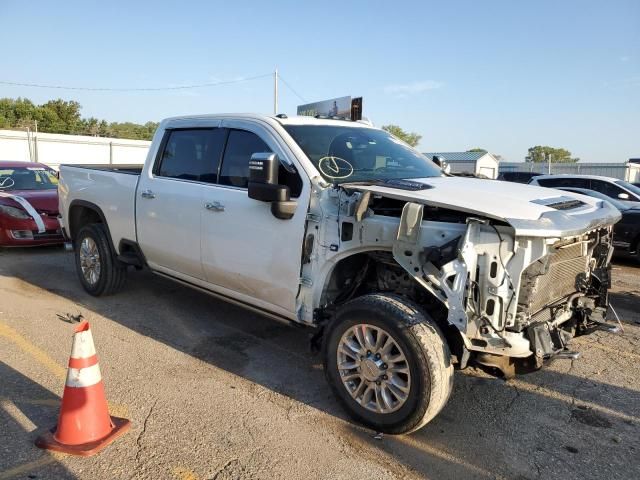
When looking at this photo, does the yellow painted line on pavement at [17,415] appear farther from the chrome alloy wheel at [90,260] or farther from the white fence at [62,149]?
the white fence at [62,149]

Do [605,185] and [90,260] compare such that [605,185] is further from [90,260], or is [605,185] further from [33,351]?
[33,351]

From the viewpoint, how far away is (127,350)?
4621mm

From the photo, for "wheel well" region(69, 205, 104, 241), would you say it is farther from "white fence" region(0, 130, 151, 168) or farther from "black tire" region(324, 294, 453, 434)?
"white fence" region(0, 130, 151, 168)

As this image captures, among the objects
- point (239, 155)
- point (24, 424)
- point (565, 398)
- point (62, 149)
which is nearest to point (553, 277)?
point (565, 398)

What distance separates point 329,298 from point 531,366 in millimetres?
1389

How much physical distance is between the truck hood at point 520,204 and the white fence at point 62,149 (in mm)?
22966

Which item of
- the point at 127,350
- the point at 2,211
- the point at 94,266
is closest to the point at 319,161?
the point at 127,350

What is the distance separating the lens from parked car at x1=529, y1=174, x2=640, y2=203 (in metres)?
11.2

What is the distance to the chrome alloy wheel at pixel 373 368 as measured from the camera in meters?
3.23

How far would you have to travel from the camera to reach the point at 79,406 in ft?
10.1

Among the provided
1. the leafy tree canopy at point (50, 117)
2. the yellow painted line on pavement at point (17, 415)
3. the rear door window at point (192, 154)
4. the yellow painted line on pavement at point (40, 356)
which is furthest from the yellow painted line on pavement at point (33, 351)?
the leafy tree canopy at point (50, 117)

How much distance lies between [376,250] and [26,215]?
23.3 ft

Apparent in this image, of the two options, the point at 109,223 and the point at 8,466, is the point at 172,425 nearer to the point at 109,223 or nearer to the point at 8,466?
the point at 8,466

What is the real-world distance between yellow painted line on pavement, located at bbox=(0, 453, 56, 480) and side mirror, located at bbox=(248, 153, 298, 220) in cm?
202
